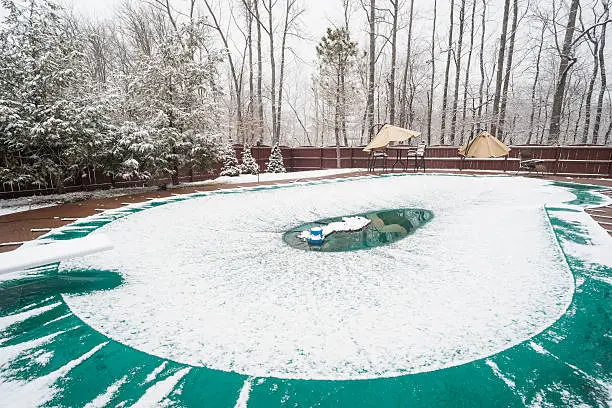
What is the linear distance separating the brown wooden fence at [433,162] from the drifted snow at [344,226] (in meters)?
5.75

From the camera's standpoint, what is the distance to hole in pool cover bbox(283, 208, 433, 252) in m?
3.91

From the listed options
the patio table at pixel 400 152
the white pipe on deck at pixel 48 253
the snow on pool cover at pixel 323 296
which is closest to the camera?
the snow on pool cover at pixel 323 296

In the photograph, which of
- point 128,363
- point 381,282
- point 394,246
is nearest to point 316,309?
point 381,282

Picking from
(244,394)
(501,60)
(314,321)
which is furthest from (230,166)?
(501,60)

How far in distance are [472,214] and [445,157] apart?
8.61 m

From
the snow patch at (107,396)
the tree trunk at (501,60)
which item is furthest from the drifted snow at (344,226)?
the tree trunk at (501,60)

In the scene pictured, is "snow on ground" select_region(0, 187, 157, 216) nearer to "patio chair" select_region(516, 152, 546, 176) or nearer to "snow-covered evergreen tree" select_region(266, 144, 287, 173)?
"snow-covered evergreen tree" select_region(266, 144, 287, 173)

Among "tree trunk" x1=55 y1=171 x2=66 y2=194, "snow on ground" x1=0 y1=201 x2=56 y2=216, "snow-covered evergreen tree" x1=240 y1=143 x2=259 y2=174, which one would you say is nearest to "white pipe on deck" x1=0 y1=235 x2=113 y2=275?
"snow on ground" x1=0 y1=201 x2=56 y2=216

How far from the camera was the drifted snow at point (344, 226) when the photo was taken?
433 centimetres

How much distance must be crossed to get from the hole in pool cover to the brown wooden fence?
567 cm

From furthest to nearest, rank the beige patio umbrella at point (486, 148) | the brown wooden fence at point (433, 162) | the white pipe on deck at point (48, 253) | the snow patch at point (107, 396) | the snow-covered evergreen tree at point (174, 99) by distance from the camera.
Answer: the beige patio umbrella at point (486, 148)
the brown wooden fence at point (433, 162)
the snow-covered evergreen tree at point (174, 99)
the white pipe on deck at point (48, 253)
the snow patch at point (107, 396)

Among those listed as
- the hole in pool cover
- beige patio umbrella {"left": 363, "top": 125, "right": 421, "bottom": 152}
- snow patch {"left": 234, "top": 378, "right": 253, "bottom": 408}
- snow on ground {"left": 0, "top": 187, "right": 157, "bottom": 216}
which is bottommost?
snow patch {"left": 234, "top": 378, "right": 253, "bottom": 408}

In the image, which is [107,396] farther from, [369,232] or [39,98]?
[39,98]

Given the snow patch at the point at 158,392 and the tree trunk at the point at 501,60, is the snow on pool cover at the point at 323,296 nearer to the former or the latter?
the snow patch at the point at 158,392
